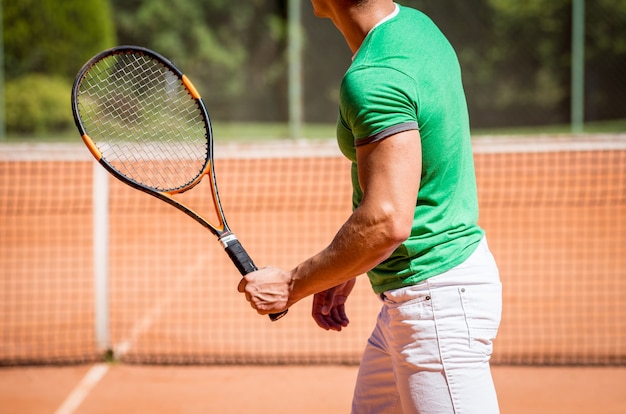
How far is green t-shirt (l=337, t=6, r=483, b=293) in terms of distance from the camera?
A: 68.1 inches

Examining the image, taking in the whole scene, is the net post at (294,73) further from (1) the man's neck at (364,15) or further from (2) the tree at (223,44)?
(1) the man's neck at (364,15)

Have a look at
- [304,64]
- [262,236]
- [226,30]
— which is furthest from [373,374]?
[226,30]

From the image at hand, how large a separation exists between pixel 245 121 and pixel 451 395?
50.7 ft

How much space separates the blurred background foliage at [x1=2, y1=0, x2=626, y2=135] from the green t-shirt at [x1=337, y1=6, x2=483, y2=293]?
1434 centimetres

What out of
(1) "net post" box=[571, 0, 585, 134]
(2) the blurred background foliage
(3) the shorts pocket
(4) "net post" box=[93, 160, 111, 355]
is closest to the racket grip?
(3) the shorts pocket

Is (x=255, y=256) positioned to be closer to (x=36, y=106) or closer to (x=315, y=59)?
(x=315, y=59)

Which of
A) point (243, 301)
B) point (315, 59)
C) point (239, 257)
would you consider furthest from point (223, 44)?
point (239, 257)

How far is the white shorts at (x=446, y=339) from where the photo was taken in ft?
6.22

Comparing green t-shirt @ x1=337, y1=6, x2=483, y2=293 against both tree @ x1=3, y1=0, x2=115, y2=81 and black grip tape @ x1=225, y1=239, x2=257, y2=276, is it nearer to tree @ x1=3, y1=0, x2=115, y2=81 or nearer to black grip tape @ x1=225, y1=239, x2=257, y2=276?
black grip tape @ x1=225, y1=239, x2=257, y2=276

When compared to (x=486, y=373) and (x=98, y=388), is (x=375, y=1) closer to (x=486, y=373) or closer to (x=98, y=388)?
(x=486, y=373)

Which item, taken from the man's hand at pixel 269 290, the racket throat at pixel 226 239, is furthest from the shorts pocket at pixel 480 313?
the racket throat at pixel 226 239

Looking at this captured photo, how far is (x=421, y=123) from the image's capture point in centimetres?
181

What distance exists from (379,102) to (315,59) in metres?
15.2

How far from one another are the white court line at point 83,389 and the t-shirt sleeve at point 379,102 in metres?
3.05
